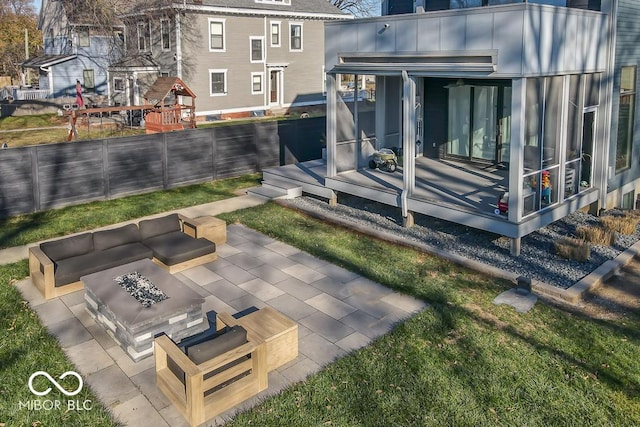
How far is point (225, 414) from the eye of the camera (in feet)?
21.4

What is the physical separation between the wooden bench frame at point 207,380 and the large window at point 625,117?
1131 cm

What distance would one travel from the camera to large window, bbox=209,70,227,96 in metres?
34.1

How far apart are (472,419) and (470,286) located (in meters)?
3.82

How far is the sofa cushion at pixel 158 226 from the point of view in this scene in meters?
11.2

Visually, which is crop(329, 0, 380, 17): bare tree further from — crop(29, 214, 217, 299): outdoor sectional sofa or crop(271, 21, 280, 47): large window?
crop(29, 214, 217, 299): outdoor sectional sofa

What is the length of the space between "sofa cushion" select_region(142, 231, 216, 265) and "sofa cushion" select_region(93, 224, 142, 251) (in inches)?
9.5

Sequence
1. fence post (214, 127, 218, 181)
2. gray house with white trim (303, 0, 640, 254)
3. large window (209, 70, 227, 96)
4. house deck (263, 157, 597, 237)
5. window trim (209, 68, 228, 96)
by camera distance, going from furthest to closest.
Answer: large window (209, 70, 227, 96)
window trim (209, 68, 228, 96)
fence post (214, 127, 218, 181)
house deck (263, 157, 597, 237)
gray house with white trim (303, 0, 640, 254)

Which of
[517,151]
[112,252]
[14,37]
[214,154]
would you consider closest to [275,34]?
[214,154]

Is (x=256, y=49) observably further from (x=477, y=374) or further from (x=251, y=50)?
(x=477, y=374)

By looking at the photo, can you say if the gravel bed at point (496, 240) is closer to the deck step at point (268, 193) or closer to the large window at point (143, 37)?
the deck step at point (268, 193)

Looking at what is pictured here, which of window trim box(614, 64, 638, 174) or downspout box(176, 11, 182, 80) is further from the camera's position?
downspout box(176, 11, 182, 80)

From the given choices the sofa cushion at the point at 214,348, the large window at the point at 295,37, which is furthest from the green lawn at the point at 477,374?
the large window at the point at 295,37

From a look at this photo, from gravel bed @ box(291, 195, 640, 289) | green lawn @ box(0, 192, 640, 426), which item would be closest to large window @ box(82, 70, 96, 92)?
gravel bed @ box(291, 195, 640, 289)

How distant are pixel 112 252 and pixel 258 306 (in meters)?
2.99
